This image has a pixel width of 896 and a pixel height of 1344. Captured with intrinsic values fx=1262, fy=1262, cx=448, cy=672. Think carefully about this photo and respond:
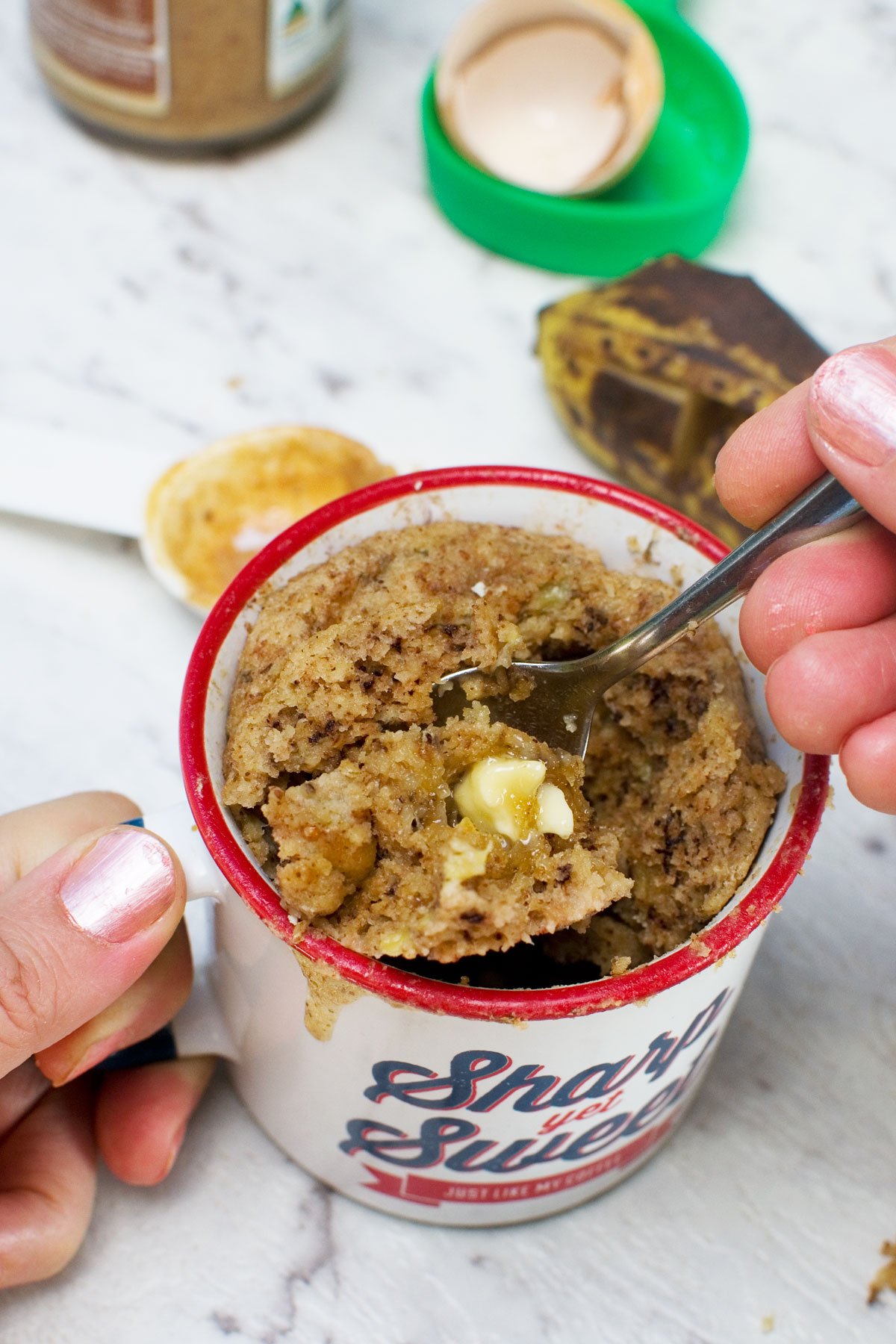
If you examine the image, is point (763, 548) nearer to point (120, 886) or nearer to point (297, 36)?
point (120, 886)

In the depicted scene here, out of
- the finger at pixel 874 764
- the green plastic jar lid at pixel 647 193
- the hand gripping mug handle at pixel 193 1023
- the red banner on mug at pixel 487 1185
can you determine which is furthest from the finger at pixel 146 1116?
the green plastic jar lid at pixel 647 193

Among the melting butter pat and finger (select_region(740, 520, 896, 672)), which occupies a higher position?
finger (select_region(740, 520, 896, 672))

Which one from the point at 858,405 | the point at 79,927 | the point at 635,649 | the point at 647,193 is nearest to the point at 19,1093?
the point at 79,927

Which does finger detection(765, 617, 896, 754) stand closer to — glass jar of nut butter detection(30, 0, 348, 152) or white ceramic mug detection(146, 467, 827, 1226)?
white ceramic mug detection(146, 467, 827, 1226)

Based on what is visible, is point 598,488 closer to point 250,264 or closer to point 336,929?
point 336,929

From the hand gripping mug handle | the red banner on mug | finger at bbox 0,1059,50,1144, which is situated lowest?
finger at bbox 0,1059,50,1144

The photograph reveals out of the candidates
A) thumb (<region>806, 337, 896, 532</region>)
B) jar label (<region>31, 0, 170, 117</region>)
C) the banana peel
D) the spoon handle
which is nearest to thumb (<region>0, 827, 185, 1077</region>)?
the spoon handle

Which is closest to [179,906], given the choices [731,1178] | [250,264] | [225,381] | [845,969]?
[731,1178]

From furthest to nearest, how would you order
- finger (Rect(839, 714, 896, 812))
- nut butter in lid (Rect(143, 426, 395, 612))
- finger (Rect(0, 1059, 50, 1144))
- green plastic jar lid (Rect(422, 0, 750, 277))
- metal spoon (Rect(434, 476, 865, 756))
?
green plastic jar lid (Rect(422, 0, 750, 277)) < nut butter in lid (Rect(143, 426, 395, 612)) < finger (Rect(0, 1059, 50, 1144)) < metal spoon (Rect(434, 476, 865, 756)) < finger (Rect(839, 714, 896, 812))

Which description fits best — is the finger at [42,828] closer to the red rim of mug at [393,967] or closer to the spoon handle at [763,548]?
the red rim of mug at [393,967]
